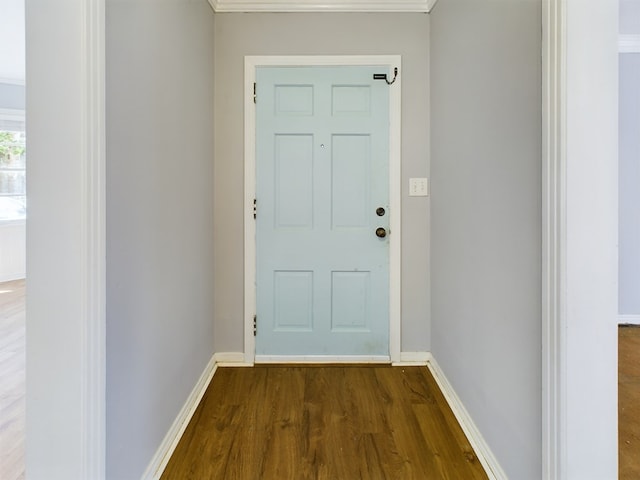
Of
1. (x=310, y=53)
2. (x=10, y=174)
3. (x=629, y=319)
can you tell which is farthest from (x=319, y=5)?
(x=10, y=174)

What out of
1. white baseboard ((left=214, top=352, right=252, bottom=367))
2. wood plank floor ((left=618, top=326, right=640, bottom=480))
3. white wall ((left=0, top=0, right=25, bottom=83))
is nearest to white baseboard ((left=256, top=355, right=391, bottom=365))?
white baseboard ((left=214, top=352, right=252, bottom=367))

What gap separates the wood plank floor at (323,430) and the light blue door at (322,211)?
0.31 metres

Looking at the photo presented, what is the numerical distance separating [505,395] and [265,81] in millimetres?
2158

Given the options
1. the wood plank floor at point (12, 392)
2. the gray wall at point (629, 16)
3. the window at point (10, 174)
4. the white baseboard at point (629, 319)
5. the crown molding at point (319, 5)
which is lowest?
the wood plank floor at point (12, 392)

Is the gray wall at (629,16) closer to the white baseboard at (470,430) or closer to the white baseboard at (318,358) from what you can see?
the white baseboard at (470,430)

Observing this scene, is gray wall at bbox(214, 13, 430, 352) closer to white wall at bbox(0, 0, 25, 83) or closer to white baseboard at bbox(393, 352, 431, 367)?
white baseboard at bbox(393, 352, 431, 367)

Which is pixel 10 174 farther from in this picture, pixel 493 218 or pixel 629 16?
pixel 629 16

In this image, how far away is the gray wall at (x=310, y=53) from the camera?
2238 millimetres

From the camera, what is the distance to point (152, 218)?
134 cm

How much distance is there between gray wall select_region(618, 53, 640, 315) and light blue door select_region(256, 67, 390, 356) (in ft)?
7.49

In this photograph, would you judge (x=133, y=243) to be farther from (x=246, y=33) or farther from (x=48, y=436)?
(x=246, y=33)

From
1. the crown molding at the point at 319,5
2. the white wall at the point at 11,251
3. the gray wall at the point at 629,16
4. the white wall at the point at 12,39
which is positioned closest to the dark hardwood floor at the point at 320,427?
the crown molding at the point at 319,5

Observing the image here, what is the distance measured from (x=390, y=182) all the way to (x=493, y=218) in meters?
0.96

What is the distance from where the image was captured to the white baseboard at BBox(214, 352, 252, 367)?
229 cm
